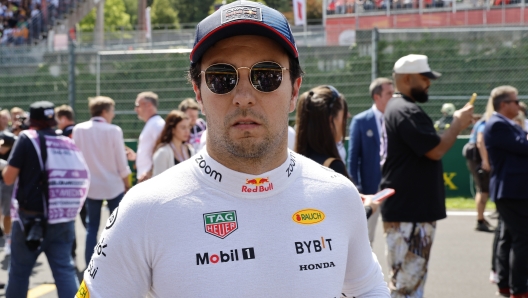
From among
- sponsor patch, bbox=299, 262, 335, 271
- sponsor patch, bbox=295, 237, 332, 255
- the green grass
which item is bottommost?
the green grass

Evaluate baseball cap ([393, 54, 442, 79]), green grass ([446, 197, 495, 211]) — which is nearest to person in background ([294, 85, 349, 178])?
baseball cap ([393, 54, 442, 79])

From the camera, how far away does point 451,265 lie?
824 cm

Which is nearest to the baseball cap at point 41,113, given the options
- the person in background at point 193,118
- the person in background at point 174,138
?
the person in background at point 174,138

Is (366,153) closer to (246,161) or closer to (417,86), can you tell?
(417,86)

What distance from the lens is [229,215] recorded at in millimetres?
1774

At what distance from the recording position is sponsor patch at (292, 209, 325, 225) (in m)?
1.84

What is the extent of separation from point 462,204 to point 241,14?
11935mm

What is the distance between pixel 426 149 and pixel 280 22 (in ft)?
11.3

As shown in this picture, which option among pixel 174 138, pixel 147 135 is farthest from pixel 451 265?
pixel 147 135

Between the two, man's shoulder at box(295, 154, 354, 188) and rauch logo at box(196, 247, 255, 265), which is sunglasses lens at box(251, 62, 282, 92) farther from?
rauch logo at box(196, 247, 255, 265)

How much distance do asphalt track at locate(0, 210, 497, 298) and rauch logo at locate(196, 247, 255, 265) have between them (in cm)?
552

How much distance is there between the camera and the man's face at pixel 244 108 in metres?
1.81

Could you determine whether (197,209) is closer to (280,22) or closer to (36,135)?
(280,22)

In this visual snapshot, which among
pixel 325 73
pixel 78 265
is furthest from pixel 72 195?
pixel 325 73
